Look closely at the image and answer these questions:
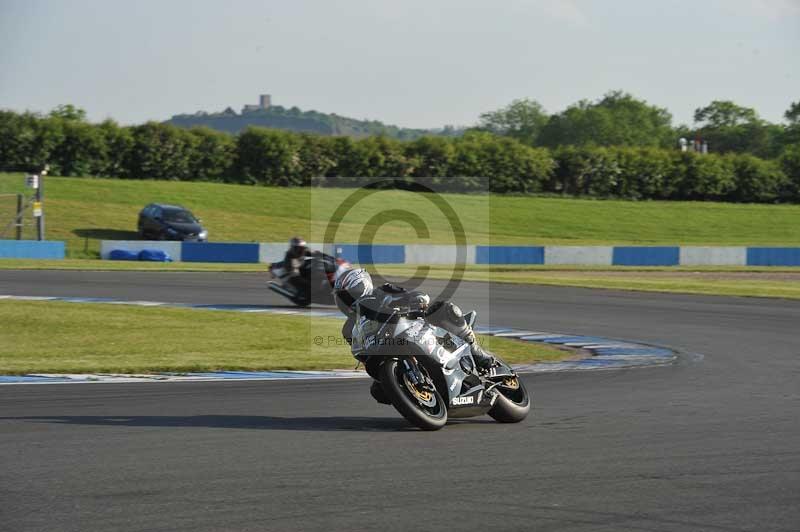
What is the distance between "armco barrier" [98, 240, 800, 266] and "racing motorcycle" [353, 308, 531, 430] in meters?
26.9

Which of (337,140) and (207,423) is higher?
(337,140)

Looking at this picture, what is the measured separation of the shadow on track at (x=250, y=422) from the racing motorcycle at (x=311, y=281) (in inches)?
465

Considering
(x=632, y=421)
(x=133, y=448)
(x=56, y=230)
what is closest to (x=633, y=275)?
(x=56, y=230)

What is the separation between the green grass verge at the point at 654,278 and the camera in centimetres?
2838

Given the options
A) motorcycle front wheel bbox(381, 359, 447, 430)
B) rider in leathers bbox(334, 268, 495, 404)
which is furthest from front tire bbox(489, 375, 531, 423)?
motorcycle front wheel bbox(381, 359, 447, 430)

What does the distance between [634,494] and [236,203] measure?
47.6m

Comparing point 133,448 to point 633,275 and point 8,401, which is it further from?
point 633,275

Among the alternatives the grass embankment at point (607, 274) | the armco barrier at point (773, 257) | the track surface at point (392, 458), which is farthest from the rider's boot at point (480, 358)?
the armco barrier at point (773, 257)

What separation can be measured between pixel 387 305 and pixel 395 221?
139ft

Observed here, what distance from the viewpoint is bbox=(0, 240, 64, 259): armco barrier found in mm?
35219

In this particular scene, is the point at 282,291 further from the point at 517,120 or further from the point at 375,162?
the point at 517,120

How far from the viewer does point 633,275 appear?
117ft

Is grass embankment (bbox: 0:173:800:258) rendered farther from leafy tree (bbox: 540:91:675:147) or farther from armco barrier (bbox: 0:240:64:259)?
leafy tree (bbox: 540:91:675:147)

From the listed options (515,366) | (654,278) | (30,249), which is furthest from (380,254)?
(515,366)
